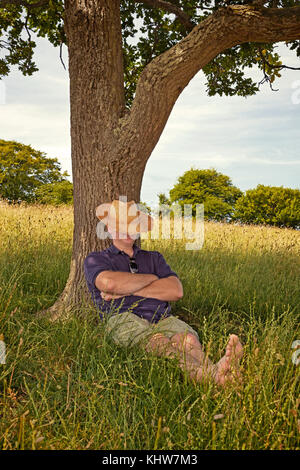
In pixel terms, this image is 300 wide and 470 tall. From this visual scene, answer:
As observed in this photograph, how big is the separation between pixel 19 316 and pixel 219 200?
2511cm

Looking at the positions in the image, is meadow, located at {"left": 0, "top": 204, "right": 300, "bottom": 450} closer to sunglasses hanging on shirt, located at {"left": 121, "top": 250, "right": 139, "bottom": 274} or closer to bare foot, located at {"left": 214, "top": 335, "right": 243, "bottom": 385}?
bare foot, located at {"left": 214, "top": 335, "right": 243, "bottom": 385}

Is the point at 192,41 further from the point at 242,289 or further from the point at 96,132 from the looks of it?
the point at 242,289

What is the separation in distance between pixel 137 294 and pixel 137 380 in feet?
3.37

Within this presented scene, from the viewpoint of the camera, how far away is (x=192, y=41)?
15.0 ft

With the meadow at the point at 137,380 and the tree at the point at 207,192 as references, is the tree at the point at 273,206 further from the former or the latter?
the meadow at the point at 137,380

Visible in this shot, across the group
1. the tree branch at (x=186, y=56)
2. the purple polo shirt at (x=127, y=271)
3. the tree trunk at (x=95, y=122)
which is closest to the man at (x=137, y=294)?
the purple polo shirt at (x=127, y=271)

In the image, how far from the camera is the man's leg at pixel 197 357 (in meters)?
2.75

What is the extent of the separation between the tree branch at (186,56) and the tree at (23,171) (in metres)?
26.8

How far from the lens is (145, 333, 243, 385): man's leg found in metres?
2.75

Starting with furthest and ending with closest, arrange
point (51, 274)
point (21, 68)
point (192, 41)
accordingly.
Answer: point (21, 68), point (51, 274), point (192, 41)

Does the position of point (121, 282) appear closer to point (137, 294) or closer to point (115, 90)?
point (137, 294)

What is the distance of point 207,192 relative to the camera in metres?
29.0

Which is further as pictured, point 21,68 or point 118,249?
point 21,68

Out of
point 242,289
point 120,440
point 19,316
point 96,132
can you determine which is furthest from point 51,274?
point 120,440
